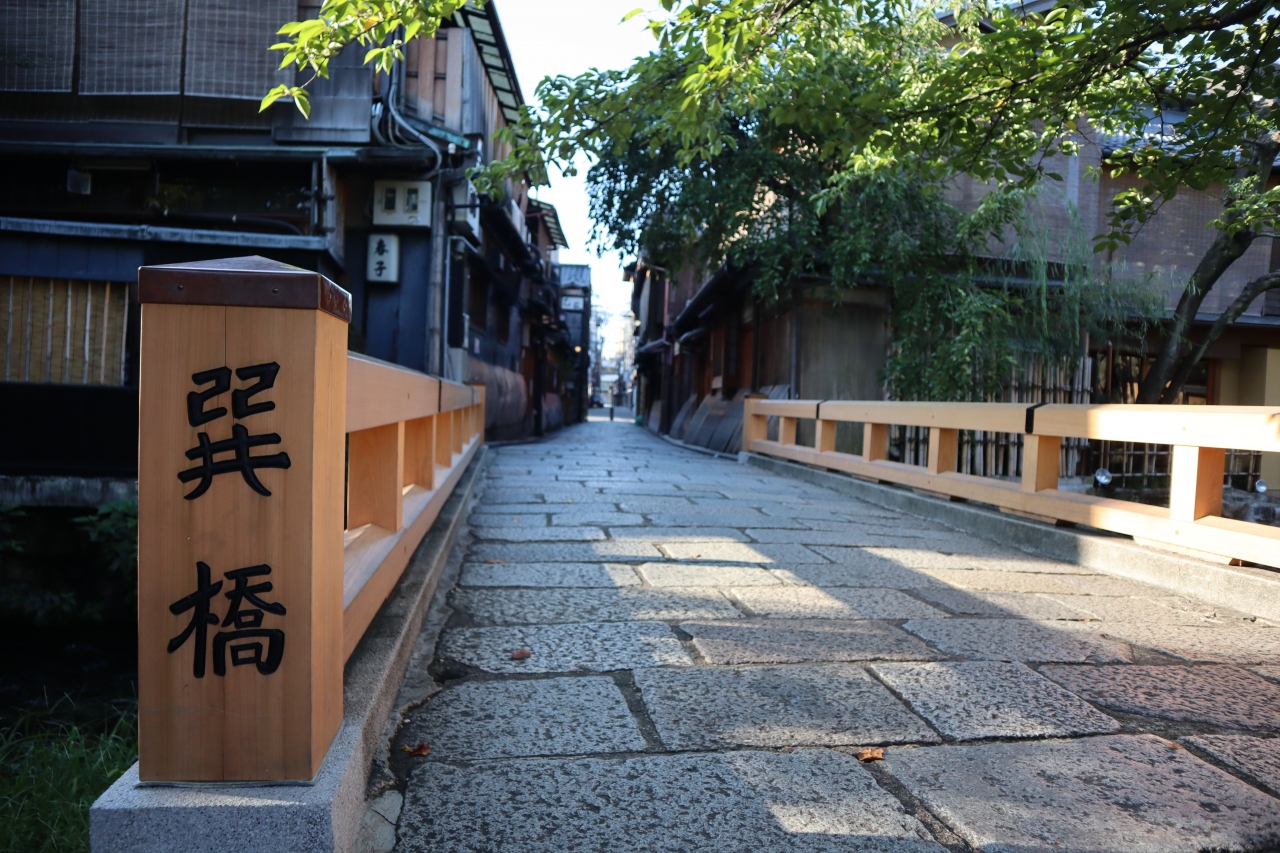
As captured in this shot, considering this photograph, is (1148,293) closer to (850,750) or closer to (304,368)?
(850,750)

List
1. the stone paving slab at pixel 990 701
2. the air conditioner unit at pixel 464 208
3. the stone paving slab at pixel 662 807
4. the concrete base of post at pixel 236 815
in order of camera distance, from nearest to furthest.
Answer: the concrete base of post at pixel 236 815, the stone paving slab at pixel 662 807, the stone paving slab at pixel 990 701, the air conditioner unit at pixel 464 208

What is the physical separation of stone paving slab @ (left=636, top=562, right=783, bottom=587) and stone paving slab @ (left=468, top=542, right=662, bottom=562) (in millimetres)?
287

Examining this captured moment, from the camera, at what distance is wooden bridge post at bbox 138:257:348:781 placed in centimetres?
153

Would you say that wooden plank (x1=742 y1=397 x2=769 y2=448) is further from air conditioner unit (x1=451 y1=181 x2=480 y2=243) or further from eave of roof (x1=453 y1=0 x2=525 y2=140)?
eave of roof (x1=453 y1=0 x2=525 y2=140)

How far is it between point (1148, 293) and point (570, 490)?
25.8ft

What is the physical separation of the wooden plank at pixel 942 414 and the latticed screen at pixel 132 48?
9.06m

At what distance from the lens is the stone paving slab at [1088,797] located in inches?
70.8

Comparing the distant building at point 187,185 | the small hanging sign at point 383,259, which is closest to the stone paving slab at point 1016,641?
the distant building at point 187,185

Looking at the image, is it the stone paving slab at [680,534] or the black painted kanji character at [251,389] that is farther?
the stone paving slab at [680,534]

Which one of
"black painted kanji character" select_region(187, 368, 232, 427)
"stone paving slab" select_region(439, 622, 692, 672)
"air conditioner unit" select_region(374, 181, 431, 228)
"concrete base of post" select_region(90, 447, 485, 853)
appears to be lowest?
"stone paving slab" select_region(439, 622, 692, 672)

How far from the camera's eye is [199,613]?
156 cm

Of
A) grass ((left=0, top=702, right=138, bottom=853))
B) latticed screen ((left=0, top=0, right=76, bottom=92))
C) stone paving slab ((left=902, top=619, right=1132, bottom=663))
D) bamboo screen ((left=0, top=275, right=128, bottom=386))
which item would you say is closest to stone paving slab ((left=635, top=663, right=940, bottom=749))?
stone paving slab ((left=902, top=619, right=1132, bottom=663))

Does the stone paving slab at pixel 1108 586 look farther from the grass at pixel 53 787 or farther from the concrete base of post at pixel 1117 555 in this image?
the grass at pixel 53 787

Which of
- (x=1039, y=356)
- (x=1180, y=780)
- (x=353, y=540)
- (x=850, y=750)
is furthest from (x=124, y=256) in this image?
(x=1039, y=356)
